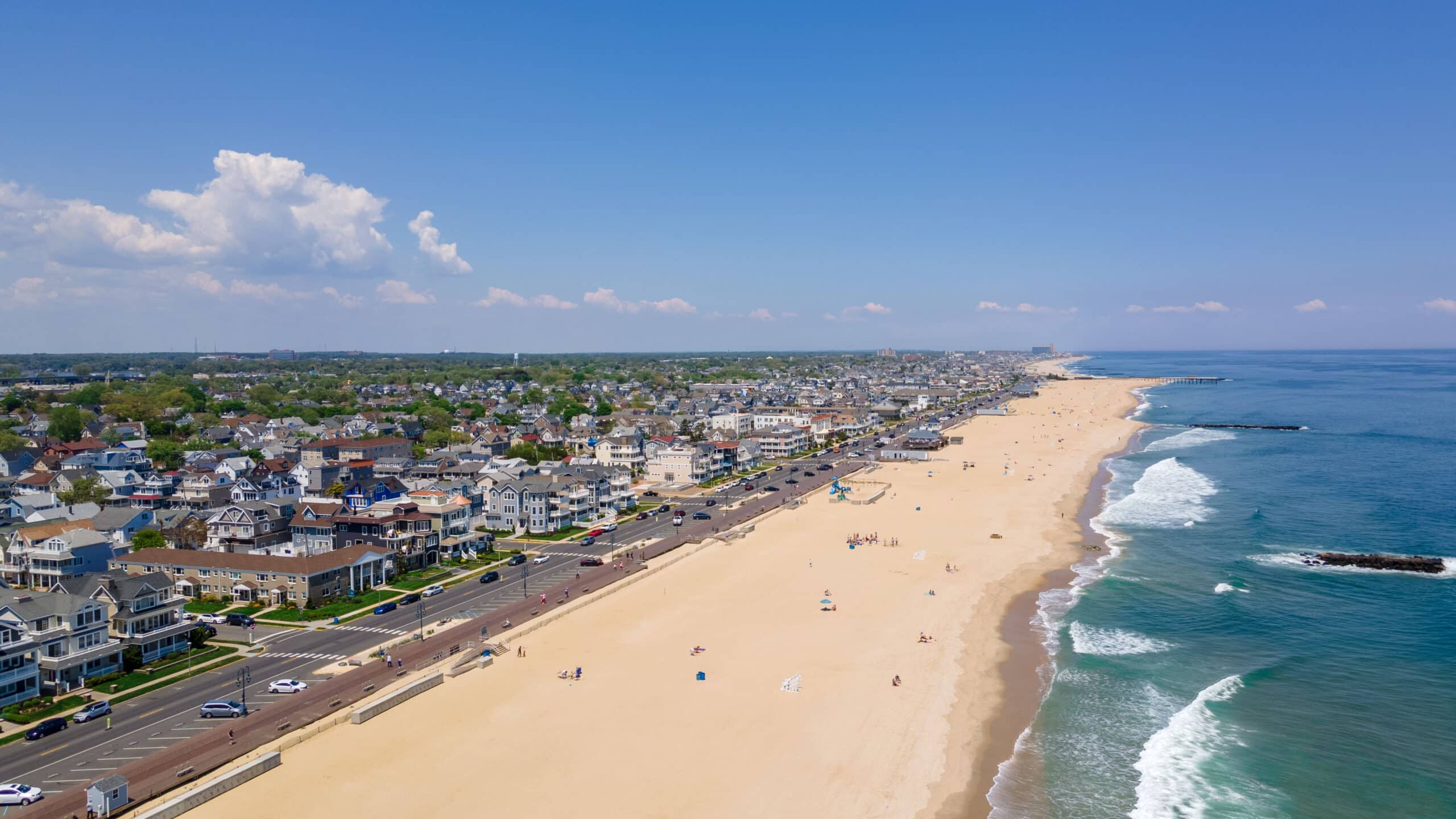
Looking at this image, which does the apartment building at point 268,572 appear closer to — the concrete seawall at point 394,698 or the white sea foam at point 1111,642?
the concrete seawall at point 394,698

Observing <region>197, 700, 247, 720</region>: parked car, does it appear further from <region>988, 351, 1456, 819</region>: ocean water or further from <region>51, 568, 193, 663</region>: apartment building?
<region>988, 351, 1456, 819</region>: ocean water

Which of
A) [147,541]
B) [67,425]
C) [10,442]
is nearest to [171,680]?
[147,541]

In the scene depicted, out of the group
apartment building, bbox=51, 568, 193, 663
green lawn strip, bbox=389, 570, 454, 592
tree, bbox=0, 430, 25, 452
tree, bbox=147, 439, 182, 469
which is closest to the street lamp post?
apartment building, bbox=51, 568, 193, 663

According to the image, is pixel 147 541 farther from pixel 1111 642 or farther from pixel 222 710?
pixel 1111 642

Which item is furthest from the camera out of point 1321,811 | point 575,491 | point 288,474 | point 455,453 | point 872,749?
point 455,453

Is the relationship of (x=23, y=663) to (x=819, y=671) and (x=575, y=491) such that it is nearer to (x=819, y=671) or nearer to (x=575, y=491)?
(x=819, y=671)

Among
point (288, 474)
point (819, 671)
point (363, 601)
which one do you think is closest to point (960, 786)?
point (819, 671)
